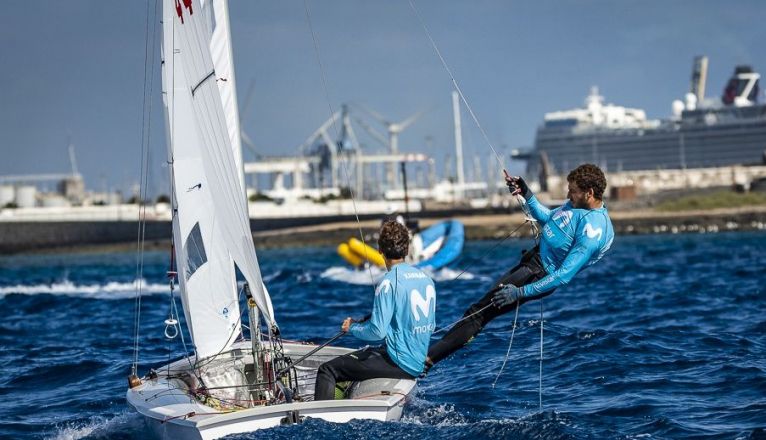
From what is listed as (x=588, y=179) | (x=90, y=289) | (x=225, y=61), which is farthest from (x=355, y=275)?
(x=588, y=179)

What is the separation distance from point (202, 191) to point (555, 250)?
3.28 metres

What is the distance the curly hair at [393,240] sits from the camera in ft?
28.3

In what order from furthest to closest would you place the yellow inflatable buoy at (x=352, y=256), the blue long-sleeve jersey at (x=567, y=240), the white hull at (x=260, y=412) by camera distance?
the yellow inflatable buoy at (x=352, y=256)
the blue long-sleeve jersey at (x=567, y=240)
the white hull at (x=260, y=412)

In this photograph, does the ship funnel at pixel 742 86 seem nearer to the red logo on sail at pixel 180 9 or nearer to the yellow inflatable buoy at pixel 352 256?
the yellow inflatable buoy at pixel 352 256

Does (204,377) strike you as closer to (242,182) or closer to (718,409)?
(242,182)

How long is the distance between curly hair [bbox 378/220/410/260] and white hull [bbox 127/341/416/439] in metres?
1.10

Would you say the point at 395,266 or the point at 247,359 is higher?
the point at 395,266

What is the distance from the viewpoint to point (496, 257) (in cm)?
4447

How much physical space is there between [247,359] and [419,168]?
146760 millimetres

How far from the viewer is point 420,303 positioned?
8812mm

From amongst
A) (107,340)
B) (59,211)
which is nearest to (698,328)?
(107,340)

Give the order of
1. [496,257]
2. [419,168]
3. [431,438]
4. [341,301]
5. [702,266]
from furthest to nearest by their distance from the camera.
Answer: [419,168], [496,257], [702,266], [341,301], [431,438]

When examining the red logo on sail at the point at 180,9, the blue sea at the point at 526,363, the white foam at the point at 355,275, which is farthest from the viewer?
the white foam at the point at 355,275

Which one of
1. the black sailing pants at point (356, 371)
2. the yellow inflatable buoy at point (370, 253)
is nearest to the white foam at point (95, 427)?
the black sailing pants at point (356, 371)
